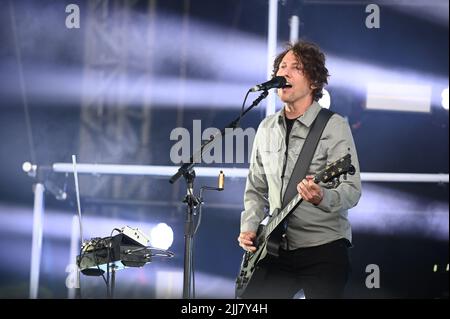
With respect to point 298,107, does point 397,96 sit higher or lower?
higher

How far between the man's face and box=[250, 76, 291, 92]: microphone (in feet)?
0.17

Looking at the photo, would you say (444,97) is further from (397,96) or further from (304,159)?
(304,159)

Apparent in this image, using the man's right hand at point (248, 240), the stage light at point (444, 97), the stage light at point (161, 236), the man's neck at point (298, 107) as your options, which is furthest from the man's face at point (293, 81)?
the stage light at point (444, 97)

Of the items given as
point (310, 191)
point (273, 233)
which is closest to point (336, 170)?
point (310, 191)

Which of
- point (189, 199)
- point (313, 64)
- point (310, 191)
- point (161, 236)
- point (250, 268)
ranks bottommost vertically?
point (161, 236)

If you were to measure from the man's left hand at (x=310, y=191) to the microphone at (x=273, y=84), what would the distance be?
0.70 m

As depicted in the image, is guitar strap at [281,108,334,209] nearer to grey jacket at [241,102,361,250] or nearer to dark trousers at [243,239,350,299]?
grey jacket at [241,102,361,250]

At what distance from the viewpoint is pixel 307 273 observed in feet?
13.7

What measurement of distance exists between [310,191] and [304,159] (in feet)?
1.45

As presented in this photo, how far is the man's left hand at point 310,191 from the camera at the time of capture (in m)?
3.94

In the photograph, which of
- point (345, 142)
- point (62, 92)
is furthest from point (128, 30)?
point (345, 142)

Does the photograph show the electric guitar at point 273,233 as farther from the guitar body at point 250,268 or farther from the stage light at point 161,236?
the stage light at point 161,236

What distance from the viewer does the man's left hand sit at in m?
3.94
